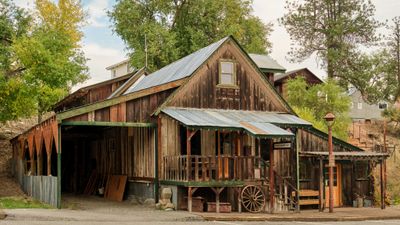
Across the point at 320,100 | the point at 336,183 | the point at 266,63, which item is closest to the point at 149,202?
the point at 336,183

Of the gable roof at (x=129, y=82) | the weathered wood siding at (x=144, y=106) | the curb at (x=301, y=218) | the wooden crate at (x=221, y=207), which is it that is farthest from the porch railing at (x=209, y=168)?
the gable roof at (x=129, y=82)

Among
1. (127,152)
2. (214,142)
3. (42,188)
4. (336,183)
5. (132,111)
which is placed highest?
(132,111)

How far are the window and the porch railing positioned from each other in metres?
3.57

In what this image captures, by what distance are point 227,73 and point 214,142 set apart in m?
3.10

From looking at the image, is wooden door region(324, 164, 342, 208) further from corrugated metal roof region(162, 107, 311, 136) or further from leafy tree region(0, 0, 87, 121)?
leafy tree region(0, 0, 87, 121)

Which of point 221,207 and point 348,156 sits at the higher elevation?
point 348,156

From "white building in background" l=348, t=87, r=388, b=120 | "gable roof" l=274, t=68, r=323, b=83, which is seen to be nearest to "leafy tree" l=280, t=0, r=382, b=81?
"gable roof" l=274, t=68, r=323, b=83

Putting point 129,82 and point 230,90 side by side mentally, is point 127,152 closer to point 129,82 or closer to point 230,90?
point 230,90

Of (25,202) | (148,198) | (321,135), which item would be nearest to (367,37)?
(321,135)

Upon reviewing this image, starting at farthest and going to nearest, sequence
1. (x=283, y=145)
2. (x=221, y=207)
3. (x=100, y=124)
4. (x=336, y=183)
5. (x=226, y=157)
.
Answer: (x=336, y=183), (x=283, y=145), (x=226, y=157), (x=221, y=207), (x=100, y=124)

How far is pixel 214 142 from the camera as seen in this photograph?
24031 millimetres

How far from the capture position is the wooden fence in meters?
22.0

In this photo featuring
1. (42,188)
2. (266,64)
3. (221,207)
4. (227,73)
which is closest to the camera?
(221,207)

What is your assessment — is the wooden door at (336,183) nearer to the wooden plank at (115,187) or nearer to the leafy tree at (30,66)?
the wooden plank at (115,187)
